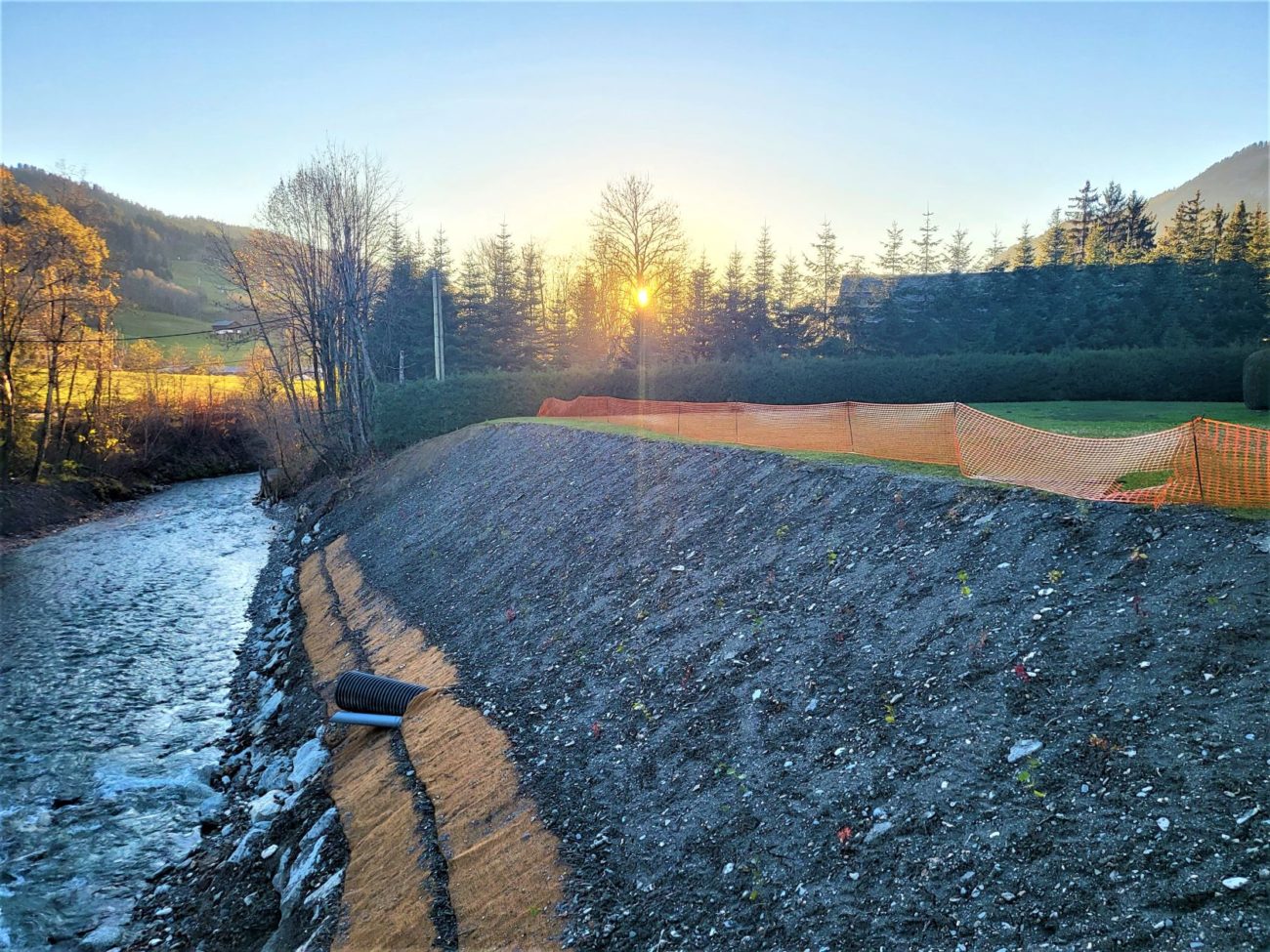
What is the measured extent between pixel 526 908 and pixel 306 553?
17.7m

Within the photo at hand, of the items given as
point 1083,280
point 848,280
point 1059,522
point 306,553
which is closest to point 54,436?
point 306,553

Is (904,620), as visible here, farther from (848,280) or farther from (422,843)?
(848,280)

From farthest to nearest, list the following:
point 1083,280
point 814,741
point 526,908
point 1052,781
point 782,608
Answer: point 1083,280 < point 782,608 < point 814,741 < point 526,908 < point 1052,781

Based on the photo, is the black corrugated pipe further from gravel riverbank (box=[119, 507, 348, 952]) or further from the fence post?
the fence post

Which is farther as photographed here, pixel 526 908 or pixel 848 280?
pixel 848 280

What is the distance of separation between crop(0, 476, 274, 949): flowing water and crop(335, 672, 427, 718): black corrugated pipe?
6.53 ft

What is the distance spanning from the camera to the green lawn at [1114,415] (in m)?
16.9

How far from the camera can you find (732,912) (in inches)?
185

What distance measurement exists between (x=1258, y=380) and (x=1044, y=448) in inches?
642

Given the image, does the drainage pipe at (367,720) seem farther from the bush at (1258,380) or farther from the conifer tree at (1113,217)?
the conifer tree at (1113,217)

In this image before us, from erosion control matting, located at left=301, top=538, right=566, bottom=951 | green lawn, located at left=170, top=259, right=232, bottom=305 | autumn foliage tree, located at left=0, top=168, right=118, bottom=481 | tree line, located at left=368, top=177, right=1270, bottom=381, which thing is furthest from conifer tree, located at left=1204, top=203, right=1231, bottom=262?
green lawn, located at left=170, top=259, right=232, bottom=305

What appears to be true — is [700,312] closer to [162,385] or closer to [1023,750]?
[162,385]

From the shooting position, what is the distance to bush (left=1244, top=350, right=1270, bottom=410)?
65.5ft

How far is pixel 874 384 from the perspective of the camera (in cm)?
2888
